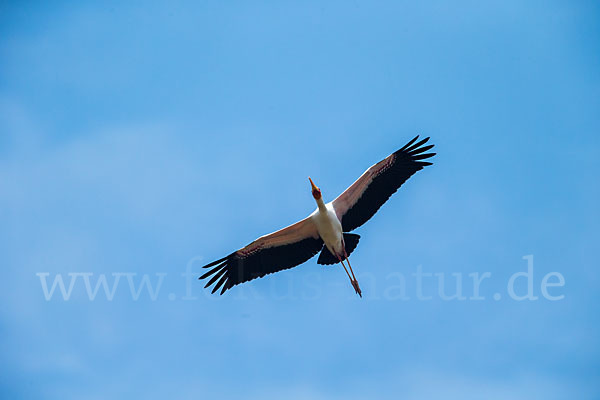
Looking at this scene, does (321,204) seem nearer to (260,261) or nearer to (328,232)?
(328,232)

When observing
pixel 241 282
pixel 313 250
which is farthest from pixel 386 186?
pixel 241 282

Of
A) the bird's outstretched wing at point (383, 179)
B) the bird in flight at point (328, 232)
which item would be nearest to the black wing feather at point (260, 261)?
the bird in flight at point (328, 232)

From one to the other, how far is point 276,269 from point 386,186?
300 cm

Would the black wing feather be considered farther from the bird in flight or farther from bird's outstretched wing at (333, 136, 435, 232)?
bird's outstretched wing at (333, 136, 435, 232)

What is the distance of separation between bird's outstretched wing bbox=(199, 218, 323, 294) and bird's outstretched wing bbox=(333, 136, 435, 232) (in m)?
1.09

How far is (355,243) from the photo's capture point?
18469 millimetres

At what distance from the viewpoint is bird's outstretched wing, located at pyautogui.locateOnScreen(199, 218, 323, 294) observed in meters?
18.8

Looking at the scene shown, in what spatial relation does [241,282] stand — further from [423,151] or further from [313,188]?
[423,151]

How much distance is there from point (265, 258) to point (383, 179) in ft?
10.2

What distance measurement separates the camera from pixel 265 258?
744 inches

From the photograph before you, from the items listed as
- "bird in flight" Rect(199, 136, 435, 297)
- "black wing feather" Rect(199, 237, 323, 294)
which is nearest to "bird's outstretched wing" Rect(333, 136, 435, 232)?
"bird in flight" Rect(199, 136, 435, 297)

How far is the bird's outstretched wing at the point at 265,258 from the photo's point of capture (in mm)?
18844

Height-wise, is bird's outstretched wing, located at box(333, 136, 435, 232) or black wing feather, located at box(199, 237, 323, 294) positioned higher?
bird's outstretched wing, located at box(333, 136, 435, 232)

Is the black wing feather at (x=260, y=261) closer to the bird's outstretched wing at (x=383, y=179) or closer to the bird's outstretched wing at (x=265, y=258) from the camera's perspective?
the bird's outstretched wing at (x=265, y=258)
